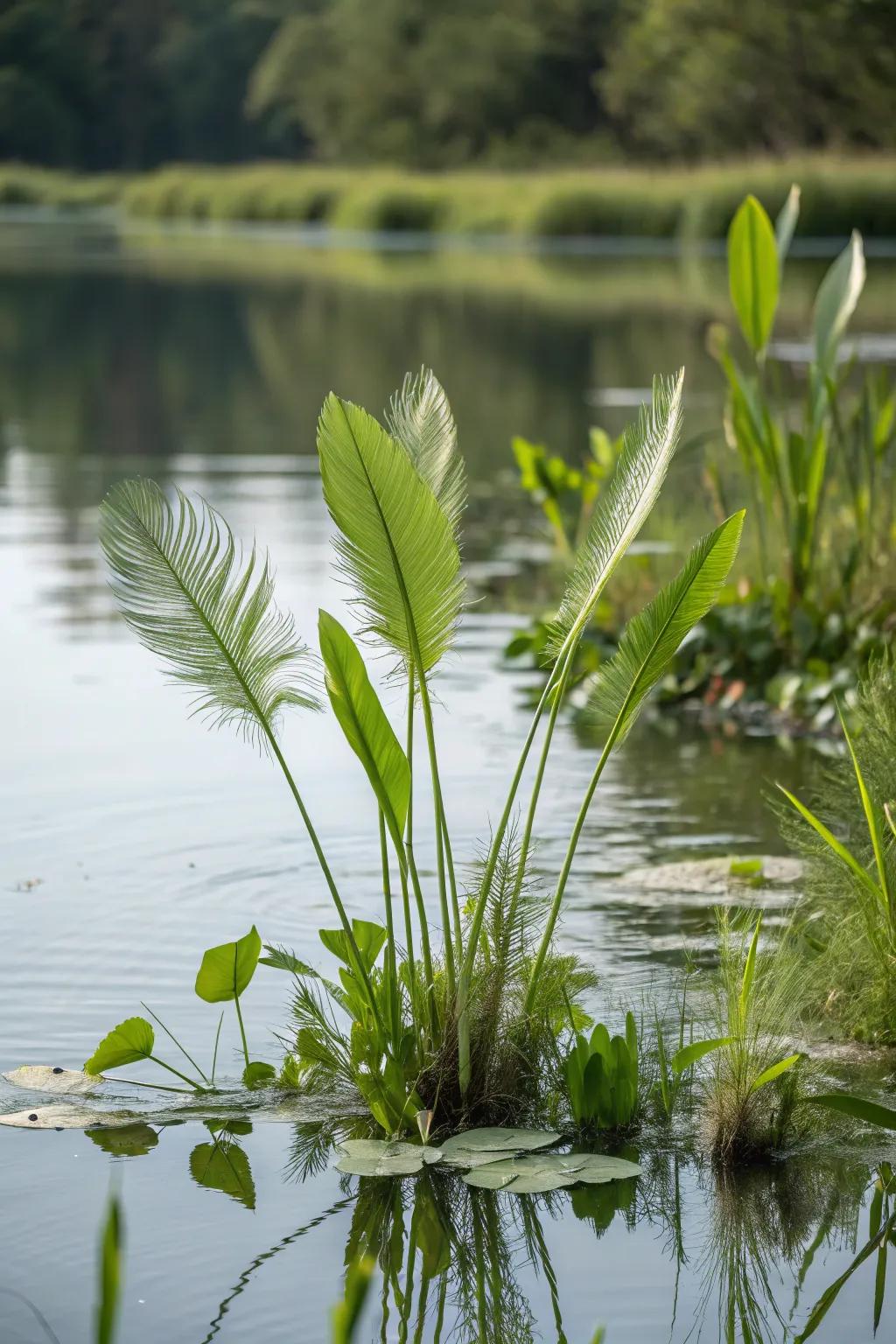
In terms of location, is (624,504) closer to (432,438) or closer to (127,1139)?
(432,438)

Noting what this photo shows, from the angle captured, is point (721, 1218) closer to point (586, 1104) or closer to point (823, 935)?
point (586, 1104)

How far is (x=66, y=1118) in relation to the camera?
11.5ft

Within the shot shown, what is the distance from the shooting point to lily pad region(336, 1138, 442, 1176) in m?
3.23

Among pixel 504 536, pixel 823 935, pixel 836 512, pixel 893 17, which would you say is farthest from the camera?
pixel 893 17

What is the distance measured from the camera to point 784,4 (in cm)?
5269

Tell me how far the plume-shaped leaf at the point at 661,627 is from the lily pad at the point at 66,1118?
1.04 m

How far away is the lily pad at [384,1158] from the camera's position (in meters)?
3.23

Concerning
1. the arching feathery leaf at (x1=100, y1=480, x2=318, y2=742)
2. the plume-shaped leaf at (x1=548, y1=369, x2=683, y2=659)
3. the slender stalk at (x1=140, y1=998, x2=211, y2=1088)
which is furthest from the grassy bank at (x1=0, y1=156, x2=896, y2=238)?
the arching feathery leaf at (x1=100, y1=480, x2=318, y2=742)

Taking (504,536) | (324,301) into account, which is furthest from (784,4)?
(504,536)

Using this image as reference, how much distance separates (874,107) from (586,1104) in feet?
176

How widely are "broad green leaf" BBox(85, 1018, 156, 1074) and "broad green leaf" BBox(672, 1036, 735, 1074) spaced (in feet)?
2.78

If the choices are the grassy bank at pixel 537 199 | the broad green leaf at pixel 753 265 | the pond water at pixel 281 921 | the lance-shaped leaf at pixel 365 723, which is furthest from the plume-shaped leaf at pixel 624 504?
the grassy bank at pixel 537 199

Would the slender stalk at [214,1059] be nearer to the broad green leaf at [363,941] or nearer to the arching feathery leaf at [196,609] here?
the broad green leaf at [363,941]

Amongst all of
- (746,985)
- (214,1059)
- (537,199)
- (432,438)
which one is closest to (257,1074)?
(214,1059)
